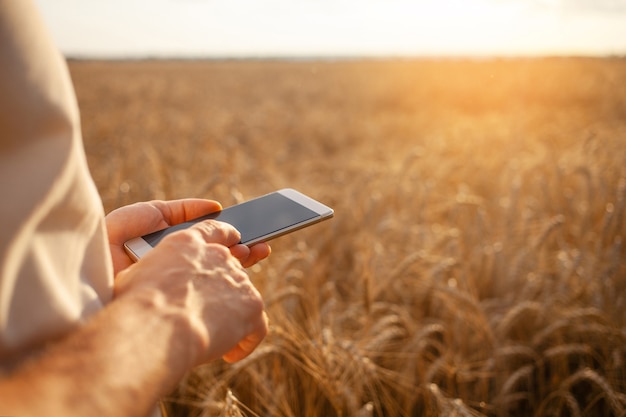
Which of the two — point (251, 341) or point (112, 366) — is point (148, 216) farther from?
point (112, 366)

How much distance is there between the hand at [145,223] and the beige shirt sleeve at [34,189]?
1.35 feet

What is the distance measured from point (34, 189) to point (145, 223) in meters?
0.48

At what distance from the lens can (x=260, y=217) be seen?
1025 mm

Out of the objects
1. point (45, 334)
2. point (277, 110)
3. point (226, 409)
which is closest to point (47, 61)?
point (45, 334)

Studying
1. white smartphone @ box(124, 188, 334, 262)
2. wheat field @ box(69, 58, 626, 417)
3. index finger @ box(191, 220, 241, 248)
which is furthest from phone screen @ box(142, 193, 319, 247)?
wheat field @ box(69, 58, 626, 417)

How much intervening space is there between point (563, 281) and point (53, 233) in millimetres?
1683

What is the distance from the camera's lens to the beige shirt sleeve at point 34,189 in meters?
0.44

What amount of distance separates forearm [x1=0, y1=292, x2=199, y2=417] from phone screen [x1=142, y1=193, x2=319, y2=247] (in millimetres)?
387

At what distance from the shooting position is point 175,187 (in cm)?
229

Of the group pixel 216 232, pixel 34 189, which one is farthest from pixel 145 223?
pixel 34 189

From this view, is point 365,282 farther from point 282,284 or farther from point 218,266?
point 218,266

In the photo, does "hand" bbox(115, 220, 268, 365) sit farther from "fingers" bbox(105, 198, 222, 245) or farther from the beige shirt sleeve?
"fingers" bbox(105, 198, 222, 245)

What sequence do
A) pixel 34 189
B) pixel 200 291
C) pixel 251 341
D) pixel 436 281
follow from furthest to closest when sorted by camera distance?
pixel 436 281 → pixel 251 341 → pixel 200 291 → pixel 34 189

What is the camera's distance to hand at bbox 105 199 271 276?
0.91m
